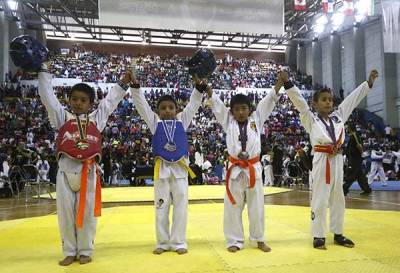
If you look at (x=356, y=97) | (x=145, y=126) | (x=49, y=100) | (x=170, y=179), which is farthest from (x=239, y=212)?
(x=145, y=126)

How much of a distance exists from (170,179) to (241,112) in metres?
0.88

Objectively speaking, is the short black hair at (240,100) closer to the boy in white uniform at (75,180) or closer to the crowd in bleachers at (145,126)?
the boy in white uniform at (75,180)

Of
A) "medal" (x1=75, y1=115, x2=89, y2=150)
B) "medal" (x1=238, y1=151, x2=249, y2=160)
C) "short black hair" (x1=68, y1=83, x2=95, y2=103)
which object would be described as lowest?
"medal" (x1=238, y1=151, x2=249, y2=160)

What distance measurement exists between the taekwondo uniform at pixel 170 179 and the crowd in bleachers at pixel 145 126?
12.8 ft

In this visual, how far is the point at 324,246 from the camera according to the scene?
3.28m

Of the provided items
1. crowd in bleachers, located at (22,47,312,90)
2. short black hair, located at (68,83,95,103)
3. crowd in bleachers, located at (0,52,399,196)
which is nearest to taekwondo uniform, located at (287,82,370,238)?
short black hair, located at (68,83,95,103)

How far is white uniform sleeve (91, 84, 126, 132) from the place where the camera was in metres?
3.20

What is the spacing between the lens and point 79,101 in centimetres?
311

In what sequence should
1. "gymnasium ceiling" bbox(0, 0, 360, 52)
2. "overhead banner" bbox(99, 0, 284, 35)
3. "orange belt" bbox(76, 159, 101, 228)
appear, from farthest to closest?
"gymnasium ceiling" bbox(0, 0, 360, 52) → "overhead banner" bbox(99, 0, 284, 35) → "orange belt" bbox(76, 159, 101, 228)

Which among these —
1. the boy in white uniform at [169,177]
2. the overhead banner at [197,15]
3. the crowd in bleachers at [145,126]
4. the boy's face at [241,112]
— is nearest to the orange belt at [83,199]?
the boy in white uniform at [169,177]

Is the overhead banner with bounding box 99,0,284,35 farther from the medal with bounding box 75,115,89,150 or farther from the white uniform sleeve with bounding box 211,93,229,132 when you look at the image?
the medal with bounding box 75,115,89,150

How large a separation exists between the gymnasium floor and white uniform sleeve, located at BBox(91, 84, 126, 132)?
1118 millimetres

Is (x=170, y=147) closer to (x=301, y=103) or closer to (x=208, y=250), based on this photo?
(x=208, y=250)

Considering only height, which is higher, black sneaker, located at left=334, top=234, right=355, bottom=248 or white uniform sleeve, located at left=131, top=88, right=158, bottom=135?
white uniform sleeve, located at left=131, top=88, right=158, bottom=135
